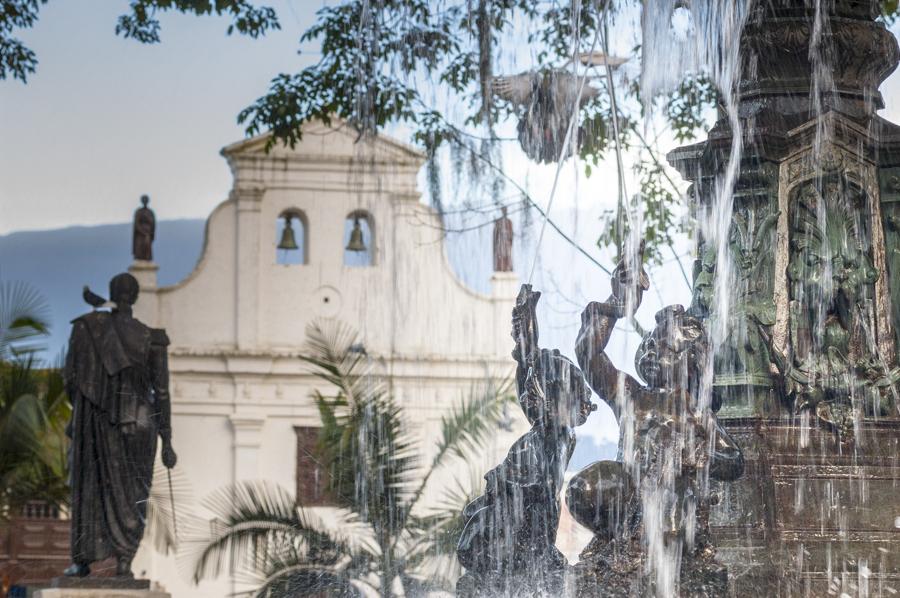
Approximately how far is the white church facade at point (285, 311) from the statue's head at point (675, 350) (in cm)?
2105

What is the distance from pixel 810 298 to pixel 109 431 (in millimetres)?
6113

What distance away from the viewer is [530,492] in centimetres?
474

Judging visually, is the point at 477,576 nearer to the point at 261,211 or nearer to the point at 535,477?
the point at 535,477

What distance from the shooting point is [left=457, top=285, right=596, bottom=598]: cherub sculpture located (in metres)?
4.69

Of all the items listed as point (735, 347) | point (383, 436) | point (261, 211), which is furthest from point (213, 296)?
point (735, 347)

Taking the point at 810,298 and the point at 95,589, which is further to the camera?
the point at 95,589

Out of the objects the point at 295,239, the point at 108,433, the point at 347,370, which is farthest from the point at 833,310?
the point at 295,239

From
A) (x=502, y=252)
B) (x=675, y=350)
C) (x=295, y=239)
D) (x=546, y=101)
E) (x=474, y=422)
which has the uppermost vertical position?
(x=295, y=239)

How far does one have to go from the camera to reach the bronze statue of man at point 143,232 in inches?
1059

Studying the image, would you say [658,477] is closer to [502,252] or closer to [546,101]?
[546,101]

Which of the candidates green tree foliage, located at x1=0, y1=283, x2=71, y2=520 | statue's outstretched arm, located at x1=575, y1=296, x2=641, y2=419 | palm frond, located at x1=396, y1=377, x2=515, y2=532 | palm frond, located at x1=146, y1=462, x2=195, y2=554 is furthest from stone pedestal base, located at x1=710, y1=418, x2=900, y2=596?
green tree foliage, located at x1=0, y1=283, x2=71, y2=520

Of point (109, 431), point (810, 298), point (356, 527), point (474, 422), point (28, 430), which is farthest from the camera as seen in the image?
point (28, 430)

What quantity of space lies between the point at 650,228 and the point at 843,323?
5830 mm

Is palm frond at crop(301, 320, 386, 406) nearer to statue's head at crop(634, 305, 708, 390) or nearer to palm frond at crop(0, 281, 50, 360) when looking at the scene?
palm frond at crop(0, 281, 50, 360)
